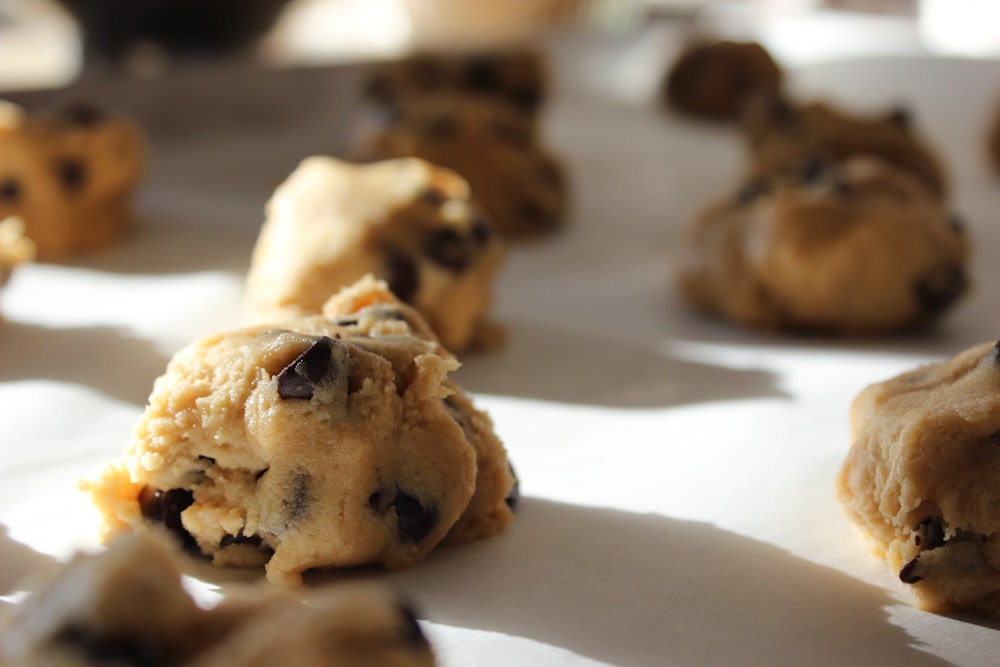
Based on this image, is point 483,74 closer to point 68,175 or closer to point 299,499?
point 68,175

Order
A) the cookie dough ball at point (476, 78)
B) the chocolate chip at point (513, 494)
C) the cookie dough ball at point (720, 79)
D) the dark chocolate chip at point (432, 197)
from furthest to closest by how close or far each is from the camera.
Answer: the cookie dough ball at point (720, 79) → the cookie dough ball at point (476, 78) → the dark chocolate chip at point (432, 197) → the chocolate chip at point (513, 494)

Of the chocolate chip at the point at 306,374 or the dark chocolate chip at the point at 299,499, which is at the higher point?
the chocolate chip at the point at 306,374

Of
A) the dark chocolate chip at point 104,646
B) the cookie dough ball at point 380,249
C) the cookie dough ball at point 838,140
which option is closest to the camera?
the dark chocolate chip at point 104,646

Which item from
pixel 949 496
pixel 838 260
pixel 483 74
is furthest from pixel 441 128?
pixel 949 496

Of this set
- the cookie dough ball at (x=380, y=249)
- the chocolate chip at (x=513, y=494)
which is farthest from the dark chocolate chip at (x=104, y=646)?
the cookie dough ball at (x=380, y=249)

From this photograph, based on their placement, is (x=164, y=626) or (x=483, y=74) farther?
(x=483, y=74)

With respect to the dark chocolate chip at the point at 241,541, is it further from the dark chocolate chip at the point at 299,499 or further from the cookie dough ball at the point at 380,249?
the cookie dough ball at the point at 380,249

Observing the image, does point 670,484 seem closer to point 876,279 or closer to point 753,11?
point 876,279
